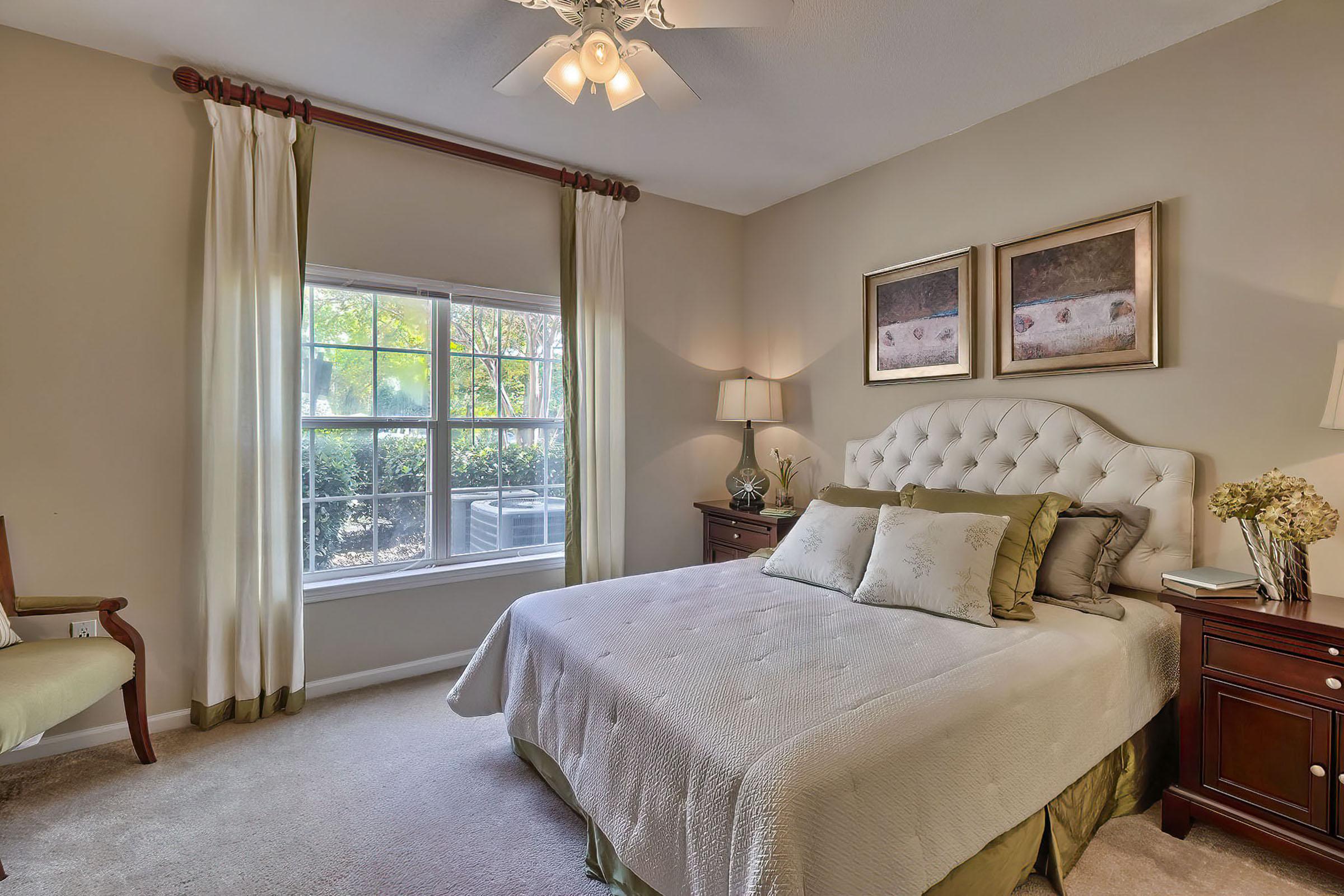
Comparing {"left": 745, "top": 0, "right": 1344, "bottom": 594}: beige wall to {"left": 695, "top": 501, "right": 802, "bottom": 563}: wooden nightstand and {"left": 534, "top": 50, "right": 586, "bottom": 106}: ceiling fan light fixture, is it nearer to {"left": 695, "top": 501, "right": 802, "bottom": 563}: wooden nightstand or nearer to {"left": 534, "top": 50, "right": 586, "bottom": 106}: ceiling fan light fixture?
{"left": 695, "top": 501, "right": 802, "bottom": 563}: wooden nightstand

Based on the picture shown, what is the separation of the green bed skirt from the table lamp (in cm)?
195

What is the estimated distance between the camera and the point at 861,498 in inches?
114

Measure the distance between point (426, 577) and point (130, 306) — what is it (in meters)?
1.70

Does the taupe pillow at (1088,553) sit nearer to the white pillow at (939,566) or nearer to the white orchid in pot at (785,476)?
the white pillow at (939,566)

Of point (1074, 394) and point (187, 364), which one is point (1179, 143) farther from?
point (187, 364)

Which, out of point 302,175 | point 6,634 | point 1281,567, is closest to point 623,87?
point 302,175

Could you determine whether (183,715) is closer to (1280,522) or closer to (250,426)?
(250,426)

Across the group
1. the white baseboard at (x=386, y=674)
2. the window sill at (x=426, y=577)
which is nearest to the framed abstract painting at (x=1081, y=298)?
the window sill at (x=426, y=577)

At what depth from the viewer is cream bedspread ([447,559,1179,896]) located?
50.1 inches

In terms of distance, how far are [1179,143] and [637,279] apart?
8.54 ft

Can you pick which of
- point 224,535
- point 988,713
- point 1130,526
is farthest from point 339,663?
point 1130,526

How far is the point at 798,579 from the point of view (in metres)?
2.61

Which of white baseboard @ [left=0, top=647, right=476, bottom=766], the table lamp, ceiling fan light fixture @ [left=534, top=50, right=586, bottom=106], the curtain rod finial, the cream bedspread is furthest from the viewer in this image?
the table lamp

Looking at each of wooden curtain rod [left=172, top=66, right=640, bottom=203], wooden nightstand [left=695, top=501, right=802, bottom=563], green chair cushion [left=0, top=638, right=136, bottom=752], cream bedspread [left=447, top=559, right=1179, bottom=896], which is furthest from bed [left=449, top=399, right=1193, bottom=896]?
wooden curtain rod [left=172, top=66, right=640, bottom=203]
